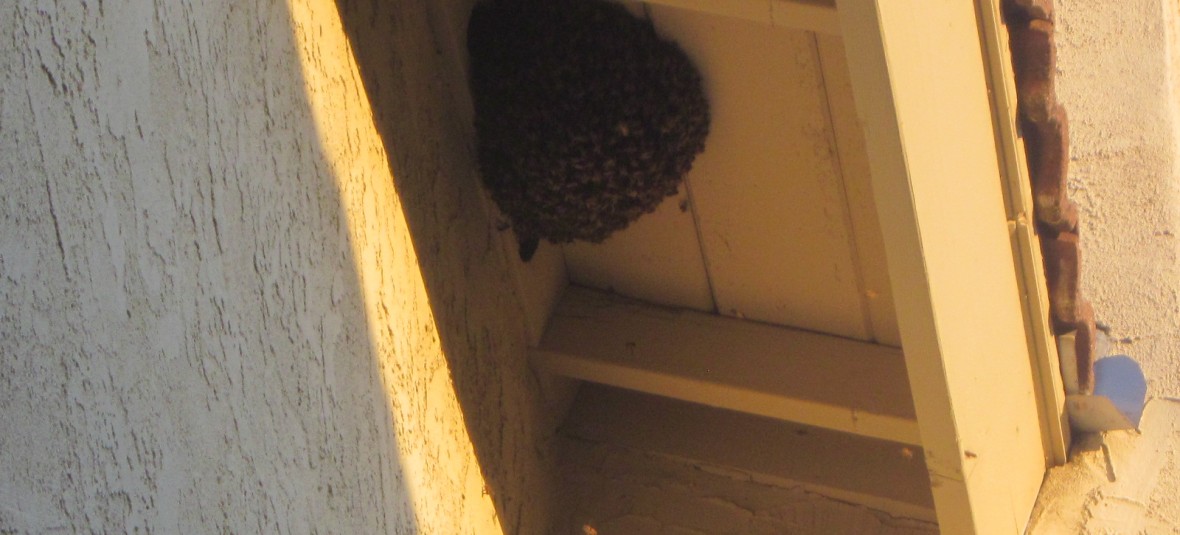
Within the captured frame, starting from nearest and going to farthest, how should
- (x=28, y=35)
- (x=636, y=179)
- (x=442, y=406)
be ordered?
(x=28, y=35), (x=442, y=406), (x=636, y=179)

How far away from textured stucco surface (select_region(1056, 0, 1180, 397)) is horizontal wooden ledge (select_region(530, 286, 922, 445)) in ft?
2.25

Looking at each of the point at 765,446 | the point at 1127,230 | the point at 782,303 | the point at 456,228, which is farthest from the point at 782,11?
the point at 1127,230

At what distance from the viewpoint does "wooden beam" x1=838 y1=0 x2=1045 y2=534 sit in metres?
1.26

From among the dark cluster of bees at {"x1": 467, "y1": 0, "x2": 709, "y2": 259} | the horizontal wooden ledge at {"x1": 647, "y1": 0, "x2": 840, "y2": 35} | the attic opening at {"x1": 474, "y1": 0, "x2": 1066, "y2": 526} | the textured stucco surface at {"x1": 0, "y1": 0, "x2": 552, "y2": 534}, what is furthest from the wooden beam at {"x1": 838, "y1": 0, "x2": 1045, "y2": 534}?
the textured stucco surface at {"x1": 0, "y1": 0, "x2": 552, "y2": 534}

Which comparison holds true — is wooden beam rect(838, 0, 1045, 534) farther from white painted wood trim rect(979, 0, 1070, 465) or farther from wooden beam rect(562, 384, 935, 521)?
wooden beam rect(562, 384, 935, 521)

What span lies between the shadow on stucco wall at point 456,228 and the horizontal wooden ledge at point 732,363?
0.42 feet

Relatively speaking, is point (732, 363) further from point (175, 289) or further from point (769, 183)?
point (175, 289)

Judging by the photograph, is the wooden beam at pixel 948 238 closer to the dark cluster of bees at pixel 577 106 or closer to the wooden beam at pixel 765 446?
the wooden beam at pixel 765 446

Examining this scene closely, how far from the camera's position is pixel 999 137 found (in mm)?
1704

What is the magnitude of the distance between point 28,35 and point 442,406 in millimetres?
907

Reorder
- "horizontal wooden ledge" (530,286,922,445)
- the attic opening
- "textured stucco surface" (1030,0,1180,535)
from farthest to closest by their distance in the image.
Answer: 1. "textured stucco surface" (1030,0,1180,535)
2. "horizontal wooden ledge" (530,286,922,445)
3. the attic opening

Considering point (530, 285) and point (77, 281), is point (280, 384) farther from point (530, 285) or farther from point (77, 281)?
point (530, 285)

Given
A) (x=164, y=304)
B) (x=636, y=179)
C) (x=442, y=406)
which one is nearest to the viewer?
(x=164, y=304)

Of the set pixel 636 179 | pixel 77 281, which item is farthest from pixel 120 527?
pixel 636 179
